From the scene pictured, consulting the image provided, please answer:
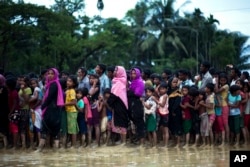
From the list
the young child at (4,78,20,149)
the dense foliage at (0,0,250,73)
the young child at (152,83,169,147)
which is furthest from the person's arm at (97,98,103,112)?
the dense foliage at (0,0,250,73)

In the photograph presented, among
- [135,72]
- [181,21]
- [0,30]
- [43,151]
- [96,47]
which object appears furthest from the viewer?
[181,21]

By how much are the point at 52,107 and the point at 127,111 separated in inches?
60.5

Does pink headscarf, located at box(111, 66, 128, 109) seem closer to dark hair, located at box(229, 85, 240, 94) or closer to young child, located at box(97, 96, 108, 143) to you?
young child, located at box(97, 96, 108, 143)

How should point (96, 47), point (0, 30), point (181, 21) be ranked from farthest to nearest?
point (181, 21)
point (96, 47)
point (0, 30)

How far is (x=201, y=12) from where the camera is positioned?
49.8 metres

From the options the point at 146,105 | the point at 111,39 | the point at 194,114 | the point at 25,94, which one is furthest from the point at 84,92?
the point at 111,39

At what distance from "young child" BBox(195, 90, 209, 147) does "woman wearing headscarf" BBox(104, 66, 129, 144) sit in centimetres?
146

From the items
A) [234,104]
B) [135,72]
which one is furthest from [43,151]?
[234,104]

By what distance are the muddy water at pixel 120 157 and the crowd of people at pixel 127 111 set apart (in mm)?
494

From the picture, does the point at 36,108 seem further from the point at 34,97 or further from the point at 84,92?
the point at 84,92

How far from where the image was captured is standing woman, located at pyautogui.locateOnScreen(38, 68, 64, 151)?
9.68 metres

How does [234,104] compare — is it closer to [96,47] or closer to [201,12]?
[96,47]

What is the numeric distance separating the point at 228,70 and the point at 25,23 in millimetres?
22591

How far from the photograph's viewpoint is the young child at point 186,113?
10359mm
